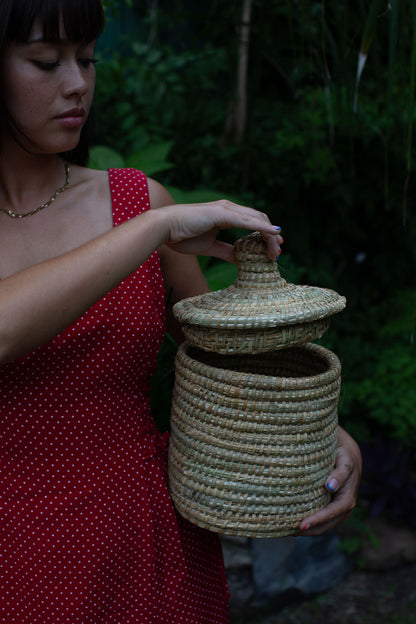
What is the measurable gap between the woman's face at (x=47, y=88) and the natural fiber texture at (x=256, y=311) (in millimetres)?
372

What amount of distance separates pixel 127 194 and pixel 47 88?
252 mm

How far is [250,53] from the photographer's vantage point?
3.40 metres

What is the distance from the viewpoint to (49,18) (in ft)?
3.06

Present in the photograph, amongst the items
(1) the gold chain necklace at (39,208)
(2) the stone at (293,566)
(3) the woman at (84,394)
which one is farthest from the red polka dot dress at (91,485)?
(2) the stone at (293,566)

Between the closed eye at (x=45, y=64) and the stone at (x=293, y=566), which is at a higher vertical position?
the closed eye at (x=45, y=64)

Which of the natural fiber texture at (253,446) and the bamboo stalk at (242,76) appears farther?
the bamboo stalk at (242,76)

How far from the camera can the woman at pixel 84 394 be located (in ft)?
3.18

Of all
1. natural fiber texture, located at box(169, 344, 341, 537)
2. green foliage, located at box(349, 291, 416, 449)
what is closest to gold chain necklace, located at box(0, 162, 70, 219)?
natural fiber texture, located at box(169, 344, 341, 537)

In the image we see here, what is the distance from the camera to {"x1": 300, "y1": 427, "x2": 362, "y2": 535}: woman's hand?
965 millimetres

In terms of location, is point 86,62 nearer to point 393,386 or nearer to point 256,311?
point 256,311

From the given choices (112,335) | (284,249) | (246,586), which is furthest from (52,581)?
(284,249)

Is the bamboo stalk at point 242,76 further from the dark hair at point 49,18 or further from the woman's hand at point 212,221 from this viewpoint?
the woman's hand at point 212,221

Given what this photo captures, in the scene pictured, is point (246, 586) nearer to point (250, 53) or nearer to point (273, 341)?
point (273, 341)

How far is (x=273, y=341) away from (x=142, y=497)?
1.47 feet
